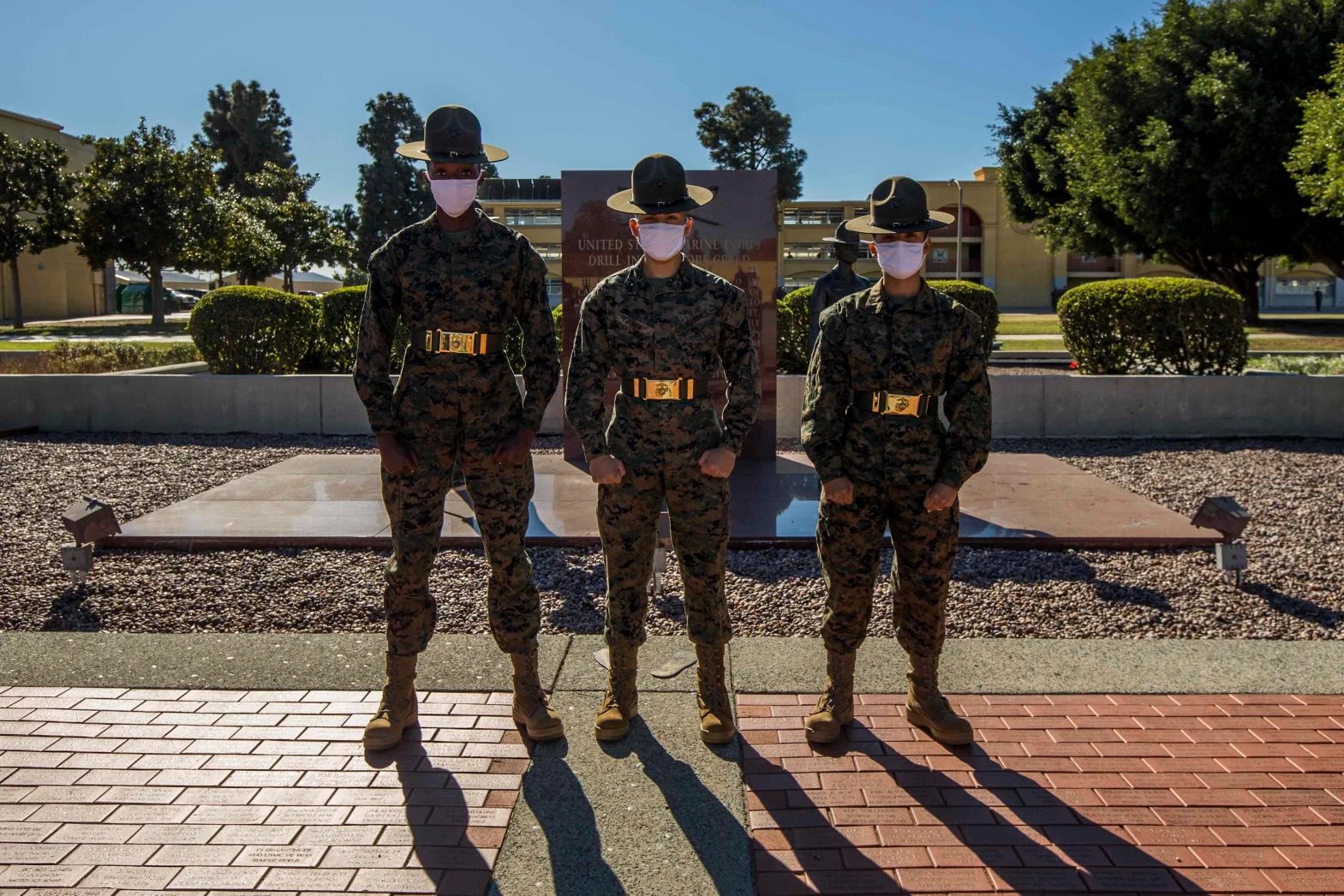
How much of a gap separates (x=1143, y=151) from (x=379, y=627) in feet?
94.5

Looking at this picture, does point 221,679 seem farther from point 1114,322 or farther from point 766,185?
point 1114,322

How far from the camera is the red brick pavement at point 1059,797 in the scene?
306cm

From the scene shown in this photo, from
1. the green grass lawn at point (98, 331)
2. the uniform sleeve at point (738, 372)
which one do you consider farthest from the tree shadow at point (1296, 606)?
the green grass lawn at point (98, 331)

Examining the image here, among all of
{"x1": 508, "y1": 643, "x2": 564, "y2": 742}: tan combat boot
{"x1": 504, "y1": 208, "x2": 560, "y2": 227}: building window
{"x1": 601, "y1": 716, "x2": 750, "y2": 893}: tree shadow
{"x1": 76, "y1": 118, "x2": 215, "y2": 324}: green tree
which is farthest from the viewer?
{"x1": 504, "y1": 208, "x2": 560, "y2": 227}: building window

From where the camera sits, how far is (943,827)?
3322mm

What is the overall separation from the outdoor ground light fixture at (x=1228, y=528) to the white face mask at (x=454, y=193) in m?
4.10

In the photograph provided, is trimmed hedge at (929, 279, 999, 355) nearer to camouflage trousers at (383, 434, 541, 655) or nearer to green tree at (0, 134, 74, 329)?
camouflage trousers at (383, 434, 541, 655)

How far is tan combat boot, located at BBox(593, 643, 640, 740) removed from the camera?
397 cm

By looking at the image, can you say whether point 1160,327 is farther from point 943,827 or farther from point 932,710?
point 943,827

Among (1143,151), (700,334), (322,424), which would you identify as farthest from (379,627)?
(1143,151)

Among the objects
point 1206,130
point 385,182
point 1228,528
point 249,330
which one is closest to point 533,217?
point 385,182

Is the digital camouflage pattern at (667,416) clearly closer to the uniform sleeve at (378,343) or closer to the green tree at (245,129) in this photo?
the uniform sleeve at (378,343)

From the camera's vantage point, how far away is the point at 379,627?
5.21m

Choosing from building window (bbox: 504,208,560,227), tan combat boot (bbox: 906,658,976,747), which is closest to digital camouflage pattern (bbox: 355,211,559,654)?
tan combat boot (bbox: 906,658,976,747)
